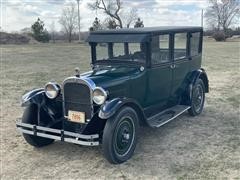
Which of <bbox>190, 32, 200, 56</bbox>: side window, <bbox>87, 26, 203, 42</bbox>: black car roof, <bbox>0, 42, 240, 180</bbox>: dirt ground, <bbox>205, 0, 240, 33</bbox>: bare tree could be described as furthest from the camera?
<bbox>205, 0, 240, 33</bbox>: bare tree

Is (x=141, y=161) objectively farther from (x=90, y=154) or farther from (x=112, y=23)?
(x=112, y=23)

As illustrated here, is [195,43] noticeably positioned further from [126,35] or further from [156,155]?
[156,155]

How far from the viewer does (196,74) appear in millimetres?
7062

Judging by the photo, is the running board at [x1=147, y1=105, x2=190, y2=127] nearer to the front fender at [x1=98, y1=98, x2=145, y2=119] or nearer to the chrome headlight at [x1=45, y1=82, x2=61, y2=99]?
the front fender at [x1=98, y1=98, x2=145, y2=119]

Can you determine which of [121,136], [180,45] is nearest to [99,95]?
[121,136]

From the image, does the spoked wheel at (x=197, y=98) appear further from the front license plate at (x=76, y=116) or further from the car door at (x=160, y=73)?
the front license plate at (x=76, y=116)

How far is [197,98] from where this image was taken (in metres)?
7.12

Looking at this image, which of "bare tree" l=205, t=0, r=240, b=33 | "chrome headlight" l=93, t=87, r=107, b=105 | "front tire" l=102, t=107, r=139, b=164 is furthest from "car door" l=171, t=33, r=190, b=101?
"bare tree" l=205, t=0, r=240, b=33

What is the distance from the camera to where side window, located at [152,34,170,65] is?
5.73 metres

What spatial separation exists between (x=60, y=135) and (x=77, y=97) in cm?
61

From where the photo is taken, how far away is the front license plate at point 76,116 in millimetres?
4957

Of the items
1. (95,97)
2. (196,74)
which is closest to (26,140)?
(95,97)

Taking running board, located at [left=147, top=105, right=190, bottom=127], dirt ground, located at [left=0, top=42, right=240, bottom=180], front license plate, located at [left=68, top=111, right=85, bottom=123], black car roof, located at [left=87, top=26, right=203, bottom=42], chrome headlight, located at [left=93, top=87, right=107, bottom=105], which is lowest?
dirt ground, located at [left=0, top=42, right=240, bottom=180]

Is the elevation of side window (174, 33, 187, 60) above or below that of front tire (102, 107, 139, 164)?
above
